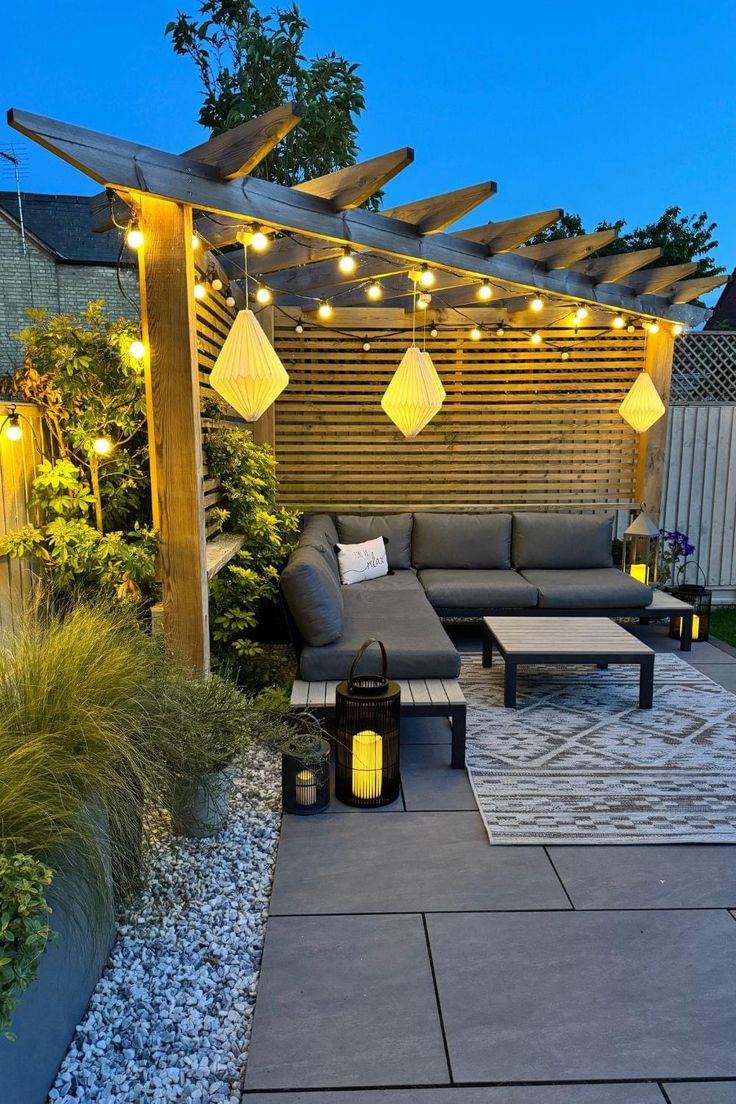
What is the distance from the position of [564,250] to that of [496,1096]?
14.8ft

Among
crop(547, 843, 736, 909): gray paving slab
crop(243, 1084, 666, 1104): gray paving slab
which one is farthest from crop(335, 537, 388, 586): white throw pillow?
crop(243, 1084, 666, 1104): gray paving slab

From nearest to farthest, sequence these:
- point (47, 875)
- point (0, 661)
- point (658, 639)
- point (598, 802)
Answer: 1. point (47, 875)
2. point (0, 661)
3. point (598, 802)
4. point (658, 639)

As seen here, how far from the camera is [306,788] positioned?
3.15 metres

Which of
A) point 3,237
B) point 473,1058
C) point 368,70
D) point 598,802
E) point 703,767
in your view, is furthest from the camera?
point 368,70

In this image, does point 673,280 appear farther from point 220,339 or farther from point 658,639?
point 220,339

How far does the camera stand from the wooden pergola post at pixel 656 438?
653 centimetres

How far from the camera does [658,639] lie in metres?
6.05

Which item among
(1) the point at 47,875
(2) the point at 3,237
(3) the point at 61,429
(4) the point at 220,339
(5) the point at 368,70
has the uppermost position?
(5) the point at 368,70

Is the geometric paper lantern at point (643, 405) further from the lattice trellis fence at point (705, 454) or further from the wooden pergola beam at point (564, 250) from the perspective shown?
the wooden pergola beam at point (564, 250)

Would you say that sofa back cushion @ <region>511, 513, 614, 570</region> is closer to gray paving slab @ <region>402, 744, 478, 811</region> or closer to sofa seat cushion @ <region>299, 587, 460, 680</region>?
sofa seat cushion @ <region>299, 587, 460, 680</region>

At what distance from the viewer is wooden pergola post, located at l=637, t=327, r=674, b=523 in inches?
257

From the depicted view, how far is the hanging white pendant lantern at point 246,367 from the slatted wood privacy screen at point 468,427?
10.1 feet

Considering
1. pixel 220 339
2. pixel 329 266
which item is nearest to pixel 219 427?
pixel 220 339

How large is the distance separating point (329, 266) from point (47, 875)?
15.2 feet
